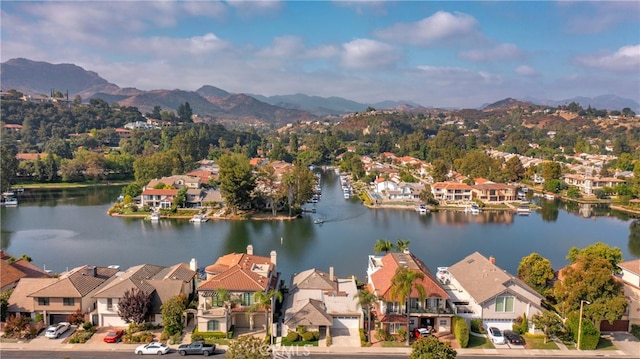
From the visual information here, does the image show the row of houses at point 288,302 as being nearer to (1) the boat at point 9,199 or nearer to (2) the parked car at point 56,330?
(2) the parked car at point 56,330

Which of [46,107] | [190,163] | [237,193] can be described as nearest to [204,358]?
[237,193]

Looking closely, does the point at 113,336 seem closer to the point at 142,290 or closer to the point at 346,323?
the point at 142,290

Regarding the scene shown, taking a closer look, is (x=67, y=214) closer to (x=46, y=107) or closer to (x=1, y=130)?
(x=1, y=130)

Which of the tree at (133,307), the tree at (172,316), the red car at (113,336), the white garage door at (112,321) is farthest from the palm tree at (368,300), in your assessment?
the white garage door at (112,321)

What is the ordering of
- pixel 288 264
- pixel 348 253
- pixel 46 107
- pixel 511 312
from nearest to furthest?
pixel 511 312, pixel 288 264, pixel 348 253, pixel 46 107

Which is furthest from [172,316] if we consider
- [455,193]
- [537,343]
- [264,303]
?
[455,193]

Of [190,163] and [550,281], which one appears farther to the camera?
[190,163]
